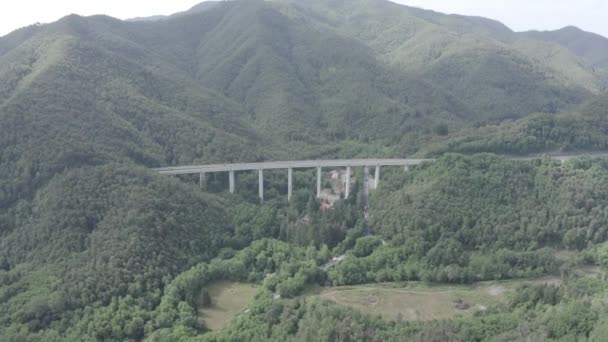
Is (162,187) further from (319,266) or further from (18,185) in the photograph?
(319,266)

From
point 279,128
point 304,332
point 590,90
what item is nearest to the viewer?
point 304,332

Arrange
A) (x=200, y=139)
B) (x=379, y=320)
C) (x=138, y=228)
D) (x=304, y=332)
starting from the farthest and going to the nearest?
(x=200, y=139) → (x=138, y=228) → (x=379, y=320) → (x=304, y=332)

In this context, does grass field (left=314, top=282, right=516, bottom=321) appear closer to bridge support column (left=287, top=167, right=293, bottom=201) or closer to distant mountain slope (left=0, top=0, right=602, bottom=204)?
bridge support column (left=287, top=167, right=293, bottom=201)

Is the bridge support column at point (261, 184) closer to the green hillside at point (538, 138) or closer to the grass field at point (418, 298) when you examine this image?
the green hillside at point (538, 138)

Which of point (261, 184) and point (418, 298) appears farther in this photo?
point (261, 184)

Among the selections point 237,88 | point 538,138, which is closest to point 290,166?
point 538,138

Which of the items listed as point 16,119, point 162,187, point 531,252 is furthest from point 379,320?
point 16,119

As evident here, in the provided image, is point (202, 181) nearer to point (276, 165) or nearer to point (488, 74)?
point (276, 165)
